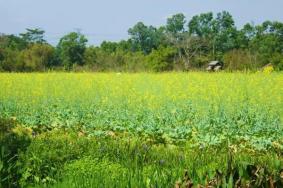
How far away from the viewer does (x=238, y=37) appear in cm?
3177

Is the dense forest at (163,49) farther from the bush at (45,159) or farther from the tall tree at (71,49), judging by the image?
the bush at (45,159)

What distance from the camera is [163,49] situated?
27.2m

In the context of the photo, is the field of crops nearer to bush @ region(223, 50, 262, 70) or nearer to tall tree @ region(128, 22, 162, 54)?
bush @ region(223, 50, 262, 70)

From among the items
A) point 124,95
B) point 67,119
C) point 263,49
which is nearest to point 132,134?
point 67,119

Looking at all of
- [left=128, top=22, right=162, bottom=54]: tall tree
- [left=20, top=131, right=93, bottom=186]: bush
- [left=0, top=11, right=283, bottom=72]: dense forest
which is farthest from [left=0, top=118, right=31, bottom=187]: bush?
[left=128, top=22, right=162, bottom=54]: tall tree

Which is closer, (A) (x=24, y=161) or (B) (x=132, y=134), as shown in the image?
(A) (x=24, y=161)

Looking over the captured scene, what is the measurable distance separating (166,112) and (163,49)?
18619mm

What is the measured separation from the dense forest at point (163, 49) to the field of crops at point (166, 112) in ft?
31.0

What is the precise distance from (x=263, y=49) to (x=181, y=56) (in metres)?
4.95

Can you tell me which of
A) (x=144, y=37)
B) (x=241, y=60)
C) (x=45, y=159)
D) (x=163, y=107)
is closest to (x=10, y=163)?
(x=45, y=159)

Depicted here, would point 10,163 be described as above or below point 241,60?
below

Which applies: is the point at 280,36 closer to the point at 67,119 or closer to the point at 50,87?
the point at 50,87

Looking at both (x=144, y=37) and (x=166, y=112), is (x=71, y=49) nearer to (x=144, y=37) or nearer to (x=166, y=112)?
(x=144, y=37)

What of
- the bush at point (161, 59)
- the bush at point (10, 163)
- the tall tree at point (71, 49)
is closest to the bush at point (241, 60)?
the bush at point (161, 59)
